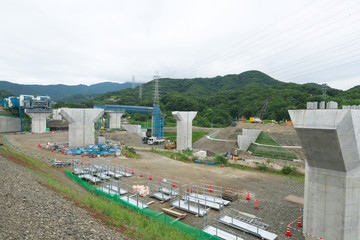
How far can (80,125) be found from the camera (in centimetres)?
3734

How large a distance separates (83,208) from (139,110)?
56.3 meters

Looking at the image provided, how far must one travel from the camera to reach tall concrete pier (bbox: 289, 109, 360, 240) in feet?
29.8

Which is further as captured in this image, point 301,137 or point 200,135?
point 200,135

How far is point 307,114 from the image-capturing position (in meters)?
9.83

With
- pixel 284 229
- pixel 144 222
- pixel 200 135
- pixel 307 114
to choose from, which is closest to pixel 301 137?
pixel 307 114

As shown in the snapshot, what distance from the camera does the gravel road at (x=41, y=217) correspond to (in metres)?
7.77

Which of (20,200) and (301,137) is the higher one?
(301,137)

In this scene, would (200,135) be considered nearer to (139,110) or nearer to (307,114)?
(139,110)

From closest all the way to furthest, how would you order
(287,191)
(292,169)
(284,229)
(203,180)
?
(284,229), (287,191), (203,180), (292,169)

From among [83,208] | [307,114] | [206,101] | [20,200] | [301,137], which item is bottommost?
[83,208]

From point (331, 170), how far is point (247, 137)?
3002cm

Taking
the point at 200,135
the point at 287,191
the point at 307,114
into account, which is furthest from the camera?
the point at 200,135

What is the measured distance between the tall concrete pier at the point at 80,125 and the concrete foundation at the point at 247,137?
88.9 ft

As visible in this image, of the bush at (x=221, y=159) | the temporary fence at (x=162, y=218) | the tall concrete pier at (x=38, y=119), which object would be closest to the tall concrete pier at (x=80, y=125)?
the temporary fence at (x=162, y=218)
